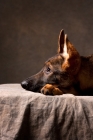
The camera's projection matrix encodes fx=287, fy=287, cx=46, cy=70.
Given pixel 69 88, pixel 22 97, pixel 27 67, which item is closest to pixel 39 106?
pixel 22 97

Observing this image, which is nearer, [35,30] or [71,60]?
[71,60]

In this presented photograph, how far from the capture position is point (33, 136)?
1361mm

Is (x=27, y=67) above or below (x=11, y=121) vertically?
above

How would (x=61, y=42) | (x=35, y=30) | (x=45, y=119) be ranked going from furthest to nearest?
(x=35, y=30), (x=61, y=42), (x=45, y=119)

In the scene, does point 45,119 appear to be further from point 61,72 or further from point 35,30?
point 35,30

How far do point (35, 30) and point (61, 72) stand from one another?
193cm

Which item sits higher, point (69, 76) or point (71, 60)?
point (71, 60)

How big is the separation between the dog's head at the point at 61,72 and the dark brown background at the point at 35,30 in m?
1.74

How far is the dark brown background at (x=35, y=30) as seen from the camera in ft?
12.0

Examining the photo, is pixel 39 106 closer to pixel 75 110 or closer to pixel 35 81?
pixel 75 110

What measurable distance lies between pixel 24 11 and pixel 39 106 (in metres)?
2.52

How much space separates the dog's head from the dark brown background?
1738 mm

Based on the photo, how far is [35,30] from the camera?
3.76 m

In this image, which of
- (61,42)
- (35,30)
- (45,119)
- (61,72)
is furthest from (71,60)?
(35,30)
